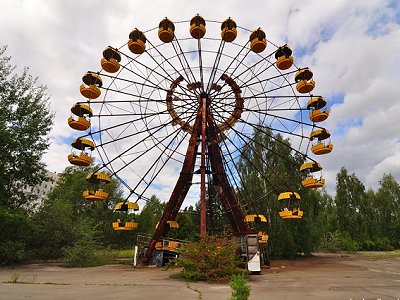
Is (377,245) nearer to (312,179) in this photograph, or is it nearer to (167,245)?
(312,179)

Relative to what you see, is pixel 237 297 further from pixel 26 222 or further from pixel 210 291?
pixel 26 222

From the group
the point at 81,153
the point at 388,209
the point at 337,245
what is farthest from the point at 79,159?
the point at 388,209

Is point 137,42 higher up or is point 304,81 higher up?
point 137,42

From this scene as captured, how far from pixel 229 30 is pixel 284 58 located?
4012 millimetres

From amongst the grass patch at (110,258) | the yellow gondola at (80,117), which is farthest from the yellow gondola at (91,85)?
the grass patch at (110,258)

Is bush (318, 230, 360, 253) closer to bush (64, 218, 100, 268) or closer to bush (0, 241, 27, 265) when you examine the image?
bush (64, 218, 100, 268)

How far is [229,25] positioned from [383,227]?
45.7 metres

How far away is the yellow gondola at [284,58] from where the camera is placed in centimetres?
1964

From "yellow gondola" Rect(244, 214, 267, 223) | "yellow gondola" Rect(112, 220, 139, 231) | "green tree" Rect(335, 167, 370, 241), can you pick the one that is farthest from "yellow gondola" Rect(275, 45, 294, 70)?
"green tree" Rect(335, 167, 370, 241)

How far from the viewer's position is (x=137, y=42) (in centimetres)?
1947

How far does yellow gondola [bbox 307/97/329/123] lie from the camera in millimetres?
19391

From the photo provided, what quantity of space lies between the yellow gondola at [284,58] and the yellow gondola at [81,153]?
13.3 m

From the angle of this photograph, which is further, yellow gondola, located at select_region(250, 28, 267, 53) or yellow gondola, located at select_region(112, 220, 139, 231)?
yellow gondola, located at select_region(250, 28, 267, 53)

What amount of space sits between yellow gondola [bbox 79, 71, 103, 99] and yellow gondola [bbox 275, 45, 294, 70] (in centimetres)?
1194
